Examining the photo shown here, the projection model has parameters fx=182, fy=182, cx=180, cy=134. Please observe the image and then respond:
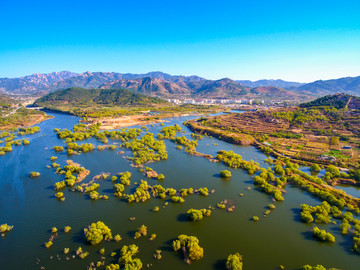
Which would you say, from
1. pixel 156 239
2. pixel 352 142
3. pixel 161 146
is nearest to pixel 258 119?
pixel 352 142

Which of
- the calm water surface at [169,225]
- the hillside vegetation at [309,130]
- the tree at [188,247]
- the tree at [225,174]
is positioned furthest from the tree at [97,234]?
the hillside vegetation at [309,130]

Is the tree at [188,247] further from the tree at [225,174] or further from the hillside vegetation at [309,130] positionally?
the hillside vegetation at [309,130]

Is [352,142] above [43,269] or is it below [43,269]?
above

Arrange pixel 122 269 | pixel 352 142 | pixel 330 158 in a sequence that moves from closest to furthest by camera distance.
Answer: pixel 122 269, pixel 330 158, pixel 352 142

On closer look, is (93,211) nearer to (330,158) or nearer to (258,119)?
(330,158)

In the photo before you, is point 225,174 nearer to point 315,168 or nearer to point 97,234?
point 315,168

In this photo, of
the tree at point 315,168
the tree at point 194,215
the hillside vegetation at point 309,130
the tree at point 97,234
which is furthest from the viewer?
the hillside vegetation at point 309,130

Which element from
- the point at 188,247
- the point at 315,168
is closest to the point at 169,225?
the point at 188,247

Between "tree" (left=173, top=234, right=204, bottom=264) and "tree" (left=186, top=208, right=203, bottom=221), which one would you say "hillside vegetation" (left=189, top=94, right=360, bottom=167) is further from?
"tree" (left=173, top=234, right=204, bottom=264)

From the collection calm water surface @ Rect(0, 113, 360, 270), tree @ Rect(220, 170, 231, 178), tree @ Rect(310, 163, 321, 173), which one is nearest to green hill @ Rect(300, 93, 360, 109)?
tree @ Rect(310, 163, 321, 173)
